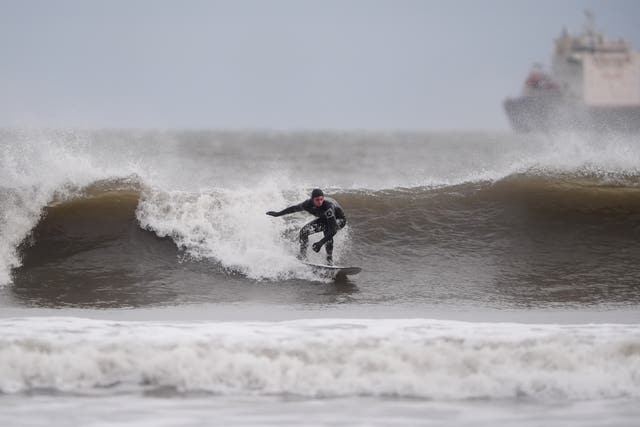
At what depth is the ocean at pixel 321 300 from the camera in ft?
20.5

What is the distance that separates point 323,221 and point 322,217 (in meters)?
0.10

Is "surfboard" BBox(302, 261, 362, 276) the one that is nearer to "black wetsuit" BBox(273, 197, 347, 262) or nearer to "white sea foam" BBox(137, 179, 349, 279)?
"white sea foam" BBox(137, 179, 349, 279)

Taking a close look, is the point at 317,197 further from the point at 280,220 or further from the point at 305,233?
the point at 280,220

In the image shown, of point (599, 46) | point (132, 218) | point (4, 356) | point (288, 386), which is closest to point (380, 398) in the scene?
point (288, 386)

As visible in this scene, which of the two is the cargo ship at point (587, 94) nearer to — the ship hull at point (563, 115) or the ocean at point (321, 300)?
the ship hull at point (563, 115)

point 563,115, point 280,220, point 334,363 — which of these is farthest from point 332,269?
point 563,115

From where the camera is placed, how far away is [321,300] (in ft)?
31.6

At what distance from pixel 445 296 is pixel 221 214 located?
4273mm

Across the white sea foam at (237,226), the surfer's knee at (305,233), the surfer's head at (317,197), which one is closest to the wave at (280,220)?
the white sea foam at (237,226)

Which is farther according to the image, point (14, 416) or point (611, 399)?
point (611, 399)

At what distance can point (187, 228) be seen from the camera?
12.0 metres

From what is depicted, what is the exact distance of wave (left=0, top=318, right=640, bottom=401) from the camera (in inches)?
254

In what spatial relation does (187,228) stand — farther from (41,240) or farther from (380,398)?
(380,398)

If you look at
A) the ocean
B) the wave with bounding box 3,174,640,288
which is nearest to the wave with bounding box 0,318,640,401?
the ocean
